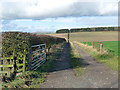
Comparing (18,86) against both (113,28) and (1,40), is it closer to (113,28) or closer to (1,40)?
(1,40)

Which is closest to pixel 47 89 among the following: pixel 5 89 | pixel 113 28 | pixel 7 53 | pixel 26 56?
pixel 5 89

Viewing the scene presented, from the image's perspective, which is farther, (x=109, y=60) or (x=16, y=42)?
(x=109, y=60)

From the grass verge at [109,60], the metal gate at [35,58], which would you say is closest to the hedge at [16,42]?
the metal gate at [35,58]

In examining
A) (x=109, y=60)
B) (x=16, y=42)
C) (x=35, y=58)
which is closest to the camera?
(x=16, y=42)

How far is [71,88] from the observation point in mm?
5184

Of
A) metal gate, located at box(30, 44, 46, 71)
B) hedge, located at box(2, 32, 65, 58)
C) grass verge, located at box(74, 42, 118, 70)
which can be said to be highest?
hedge, located at box(2, 32, 65, 58)

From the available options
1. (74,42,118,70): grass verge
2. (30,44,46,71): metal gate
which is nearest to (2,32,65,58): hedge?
(30,44,46,71): metal gate

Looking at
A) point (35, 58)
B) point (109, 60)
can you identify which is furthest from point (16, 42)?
point (109, 60)

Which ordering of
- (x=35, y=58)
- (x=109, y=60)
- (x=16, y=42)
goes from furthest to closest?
(x=109, y=60), (x=35, y=58), (x=16, y=42)

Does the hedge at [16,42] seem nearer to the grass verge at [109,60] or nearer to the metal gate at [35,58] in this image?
the metal gate at [35,58]

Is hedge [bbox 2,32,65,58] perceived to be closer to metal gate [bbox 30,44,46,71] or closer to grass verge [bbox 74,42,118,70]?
metal gate [bbox 30,44,46,71]

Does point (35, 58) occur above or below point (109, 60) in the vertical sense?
above

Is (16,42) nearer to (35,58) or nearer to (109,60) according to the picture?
(35,58)

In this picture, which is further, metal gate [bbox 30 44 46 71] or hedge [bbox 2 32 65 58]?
metal gate [bbox 30 44 46 71]
